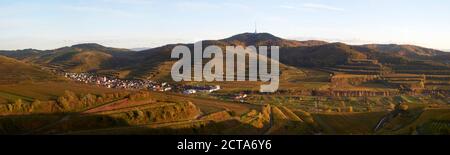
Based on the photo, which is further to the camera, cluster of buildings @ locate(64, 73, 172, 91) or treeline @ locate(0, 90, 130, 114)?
cluster of buildings @ locate(64, 73, 172, 91)

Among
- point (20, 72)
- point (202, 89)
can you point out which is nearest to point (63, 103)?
point (202, 89)

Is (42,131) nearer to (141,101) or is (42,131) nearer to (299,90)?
(141,101)

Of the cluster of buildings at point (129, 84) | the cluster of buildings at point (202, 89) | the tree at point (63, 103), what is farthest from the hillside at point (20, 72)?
the tree at point (63, 103)

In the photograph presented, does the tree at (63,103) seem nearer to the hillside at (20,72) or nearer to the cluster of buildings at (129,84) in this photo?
the cluster of buildings at (129,84)

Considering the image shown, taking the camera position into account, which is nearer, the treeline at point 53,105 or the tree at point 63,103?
the treeline at point 53,105

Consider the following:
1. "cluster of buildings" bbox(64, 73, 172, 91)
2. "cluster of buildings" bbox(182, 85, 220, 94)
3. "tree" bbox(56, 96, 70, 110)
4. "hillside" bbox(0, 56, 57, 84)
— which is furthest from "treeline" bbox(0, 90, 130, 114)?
"hillside" bbox(0, 56, 57, 84)

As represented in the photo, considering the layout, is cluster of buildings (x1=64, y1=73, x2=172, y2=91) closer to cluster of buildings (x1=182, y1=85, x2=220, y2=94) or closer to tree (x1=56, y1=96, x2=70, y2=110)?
cluster of buildings (x1=182, y1=85, x2=220, y2=94)

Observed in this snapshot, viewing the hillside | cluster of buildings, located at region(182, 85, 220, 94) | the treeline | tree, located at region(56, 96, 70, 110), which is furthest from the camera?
the hillside
